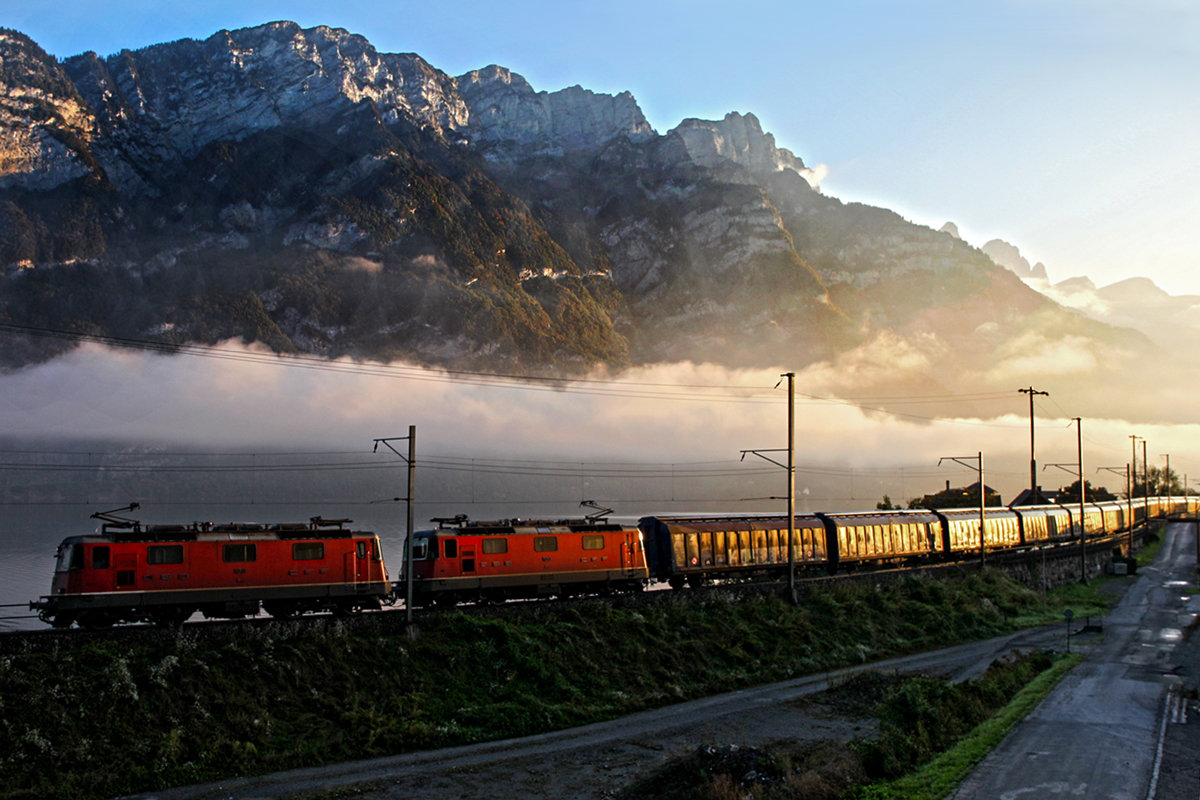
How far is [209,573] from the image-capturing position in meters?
32.3

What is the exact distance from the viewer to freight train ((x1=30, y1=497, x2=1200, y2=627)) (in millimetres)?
30672

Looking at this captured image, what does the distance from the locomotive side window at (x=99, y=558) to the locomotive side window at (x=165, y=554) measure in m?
1.42

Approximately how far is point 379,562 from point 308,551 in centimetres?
364

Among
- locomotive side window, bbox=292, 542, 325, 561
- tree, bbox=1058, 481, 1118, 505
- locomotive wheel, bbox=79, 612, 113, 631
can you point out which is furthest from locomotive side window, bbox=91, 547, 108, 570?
tree, bbox=1058, 481, 1118, 505

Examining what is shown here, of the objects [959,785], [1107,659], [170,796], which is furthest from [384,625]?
[1107,659]

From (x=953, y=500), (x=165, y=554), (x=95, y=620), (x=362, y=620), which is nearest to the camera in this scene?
(x=95, y=620)

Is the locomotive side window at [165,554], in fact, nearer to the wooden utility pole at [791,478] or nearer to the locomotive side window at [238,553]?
the locomotive side window at [238,553]

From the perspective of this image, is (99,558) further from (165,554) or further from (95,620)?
(95,620)

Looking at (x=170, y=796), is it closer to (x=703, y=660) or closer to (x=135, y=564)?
(x=135, y=564)

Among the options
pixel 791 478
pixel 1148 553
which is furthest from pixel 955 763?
pixel 1148 553

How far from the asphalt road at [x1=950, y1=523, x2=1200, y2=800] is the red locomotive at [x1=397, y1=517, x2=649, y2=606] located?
20935mm

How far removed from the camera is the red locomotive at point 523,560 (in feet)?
125

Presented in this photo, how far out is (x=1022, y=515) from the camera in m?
85.2

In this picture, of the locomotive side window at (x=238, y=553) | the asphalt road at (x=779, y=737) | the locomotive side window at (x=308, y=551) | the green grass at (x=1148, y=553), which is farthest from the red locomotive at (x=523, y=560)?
the green grass at (x=1148, y=553)
